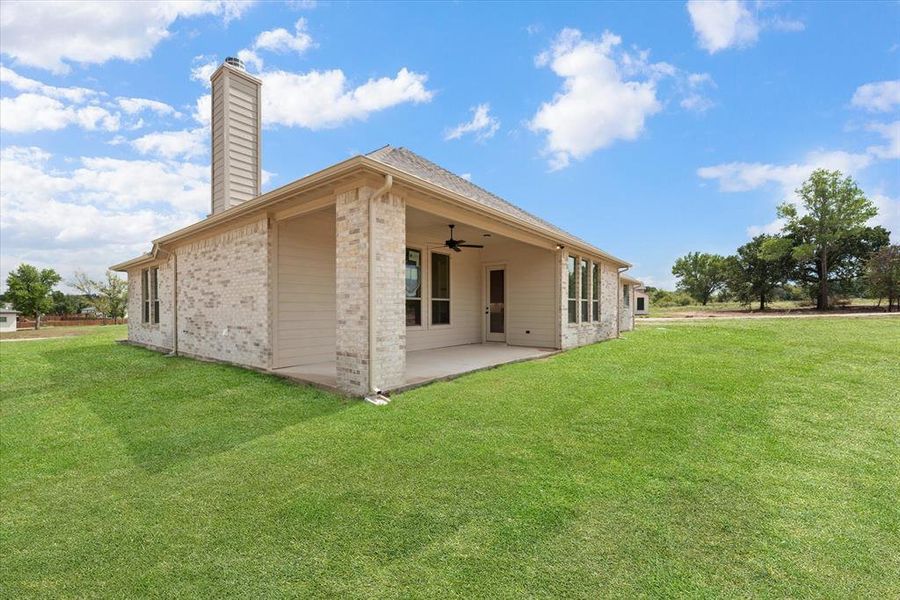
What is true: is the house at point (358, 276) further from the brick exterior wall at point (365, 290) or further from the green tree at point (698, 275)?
the green tree at point (698, 275)

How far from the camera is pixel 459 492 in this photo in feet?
9.22

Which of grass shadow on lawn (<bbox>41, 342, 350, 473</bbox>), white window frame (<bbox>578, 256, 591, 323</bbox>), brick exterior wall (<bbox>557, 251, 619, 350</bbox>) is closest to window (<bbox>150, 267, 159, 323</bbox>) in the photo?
grass shadow on lawn (<bbox>41, 342, 350, 473</bbox>)

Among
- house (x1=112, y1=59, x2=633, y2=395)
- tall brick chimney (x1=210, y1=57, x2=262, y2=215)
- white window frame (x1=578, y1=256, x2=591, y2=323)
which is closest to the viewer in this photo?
house (x1=112, y1=59, x2=633, y2=395)

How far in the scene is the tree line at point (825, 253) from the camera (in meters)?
24.2

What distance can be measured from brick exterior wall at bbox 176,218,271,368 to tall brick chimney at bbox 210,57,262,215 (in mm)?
1847

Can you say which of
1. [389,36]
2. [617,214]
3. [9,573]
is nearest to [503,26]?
[389,36]

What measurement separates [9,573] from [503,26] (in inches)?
400

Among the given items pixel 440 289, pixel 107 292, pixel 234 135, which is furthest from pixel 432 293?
pixel 107 292

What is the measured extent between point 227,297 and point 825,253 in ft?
119

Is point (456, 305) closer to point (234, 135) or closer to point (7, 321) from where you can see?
point (234, 135)

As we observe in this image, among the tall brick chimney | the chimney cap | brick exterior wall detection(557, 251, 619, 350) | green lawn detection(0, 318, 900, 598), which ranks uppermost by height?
the chimney cap

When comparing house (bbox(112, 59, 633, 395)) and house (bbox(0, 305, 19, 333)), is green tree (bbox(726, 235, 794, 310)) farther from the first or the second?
house (bbox(0, 305, 19, 333))

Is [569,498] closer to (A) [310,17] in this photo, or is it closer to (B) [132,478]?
(B) [132,478]

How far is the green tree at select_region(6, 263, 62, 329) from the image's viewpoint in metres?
29.8
